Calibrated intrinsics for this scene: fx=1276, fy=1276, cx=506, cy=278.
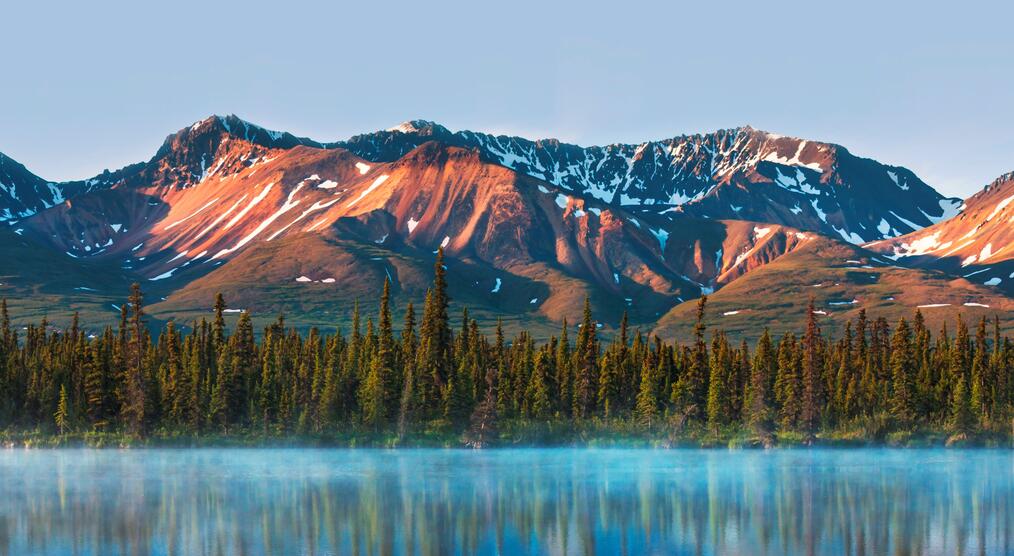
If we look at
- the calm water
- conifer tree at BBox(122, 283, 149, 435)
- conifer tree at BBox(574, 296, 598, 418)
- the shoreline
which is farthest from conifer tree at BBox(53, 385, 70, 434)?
conifer tree at BBox(574, 296, 598, 418)

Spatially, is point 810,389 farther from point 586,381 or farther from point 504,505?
point 504,505

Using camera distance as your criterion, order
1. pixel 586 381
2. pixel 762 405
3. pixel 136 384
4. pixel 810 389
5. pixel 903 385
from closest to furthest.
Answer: pixel 136 384 → pixel 810 389 → pixel 762 405 → pixel 903 385 → pixel 586 381

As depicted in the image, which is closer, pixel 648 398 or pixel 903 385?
pixel 648 398

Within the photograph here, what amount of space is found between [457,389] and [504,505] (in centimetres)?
5668

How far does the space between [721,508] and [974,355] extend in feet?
303

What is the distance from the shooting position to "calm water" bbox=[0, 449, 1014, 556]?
60.0m

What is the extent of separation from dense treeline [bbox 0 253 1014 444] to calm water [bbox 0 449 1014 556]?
17366 millimetres

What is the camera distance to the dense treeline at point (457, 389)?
5020 inches

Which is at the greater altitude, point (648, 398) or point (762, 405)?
point (648, 398)

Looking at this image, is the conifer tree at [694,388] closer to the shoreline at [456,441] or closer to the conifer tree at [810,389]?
the shoreline at [456,441]

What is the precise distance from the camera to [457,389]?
129875mm

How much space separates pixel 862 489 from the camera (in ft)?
273

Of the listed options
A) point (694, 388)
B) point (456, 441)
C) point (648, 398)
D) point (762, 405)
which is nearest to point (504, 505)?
point (456, 441)

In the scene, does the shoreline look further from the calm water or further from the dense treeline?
the calm water
